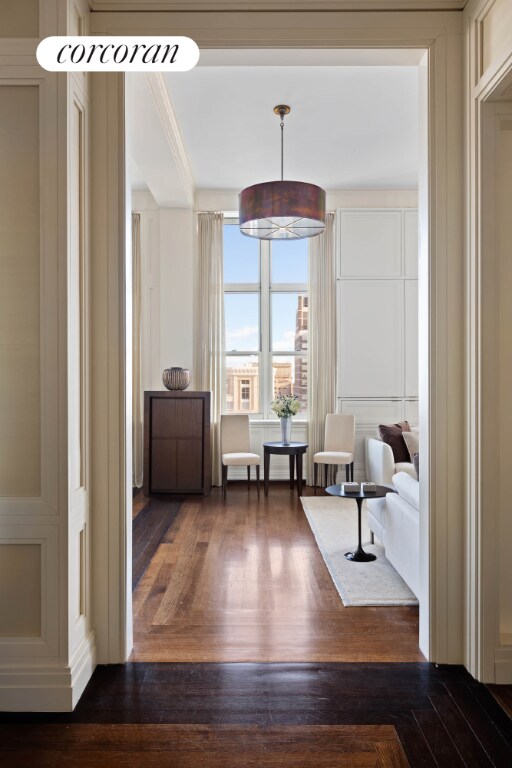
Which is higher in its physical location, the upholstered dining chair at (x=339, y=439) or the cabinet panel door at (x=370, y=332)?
the cabinet panel door at (x=370, y=332)

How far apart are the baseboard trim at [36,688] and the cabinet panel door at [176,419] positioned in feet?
13.8

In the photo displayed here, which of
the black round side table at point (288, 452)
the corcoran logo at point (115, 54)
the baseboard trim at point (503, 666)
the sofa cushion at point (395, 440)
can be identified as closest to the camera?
the corcoran logo at point (115, 54)

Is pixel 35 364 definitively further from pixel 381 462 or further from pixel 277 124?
pixel 381 462

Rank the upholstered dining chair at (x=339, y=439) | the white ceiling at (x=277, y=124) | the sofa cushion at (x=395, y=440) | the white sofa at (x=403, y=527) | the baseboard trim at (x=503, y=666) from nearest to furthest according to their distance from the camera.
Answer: the baseboard trim at (x=503, y=666) → the white sofa at (x=403, y=527) → the white ceiling at (x=277, y=124) → the sofa cushion at (x=395, y=440) → the upholstered dining chair at (x=339, y=439)

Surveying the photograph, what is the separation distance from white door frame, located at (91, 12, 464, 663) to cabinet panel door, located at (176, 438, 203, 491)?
12.4ft

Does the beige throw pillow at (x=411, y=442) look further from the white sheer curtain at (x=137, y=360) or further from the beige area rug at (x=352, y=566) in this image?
the white sheer curtain at (x=137, y=360)

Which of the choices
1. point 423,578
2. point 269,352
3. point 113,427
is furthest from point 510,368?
point 269,352

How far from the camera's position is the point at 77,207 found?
2.42 meters

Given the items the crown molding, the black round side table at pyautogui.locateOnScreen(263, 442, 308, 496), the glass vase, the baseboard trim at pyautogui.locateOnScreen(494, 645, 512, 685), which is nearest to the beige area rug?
the black round side table at pyautogui.locateOnScreen(263, 442, 308, 496)

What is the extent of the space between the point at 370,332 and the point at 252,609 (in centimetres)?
441

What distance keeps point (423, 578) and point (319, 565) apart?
1.38 m

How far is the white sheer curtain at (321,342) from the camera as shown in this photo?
700 centimetres

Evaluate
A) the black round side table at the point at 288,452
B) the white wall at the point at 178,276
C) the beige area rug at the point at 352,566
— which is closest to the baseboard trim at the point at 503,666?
the beige area rug at the point at 352,566

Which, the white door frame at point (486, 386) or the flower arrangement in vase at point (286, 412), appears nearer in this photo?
the white door frame at point (486, 386)
